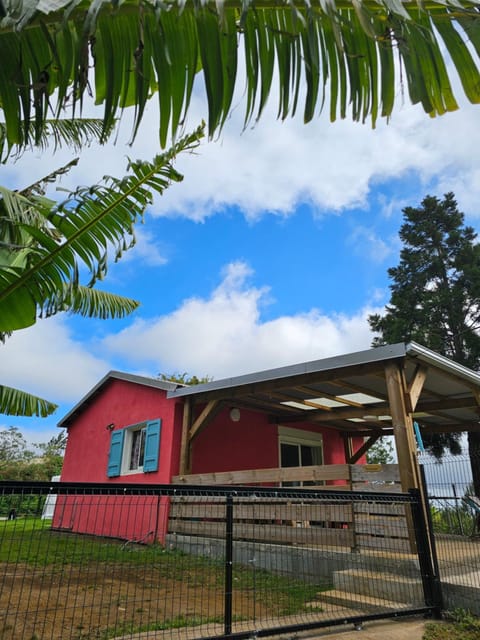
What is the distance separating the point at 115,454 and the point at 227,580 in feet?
26.1

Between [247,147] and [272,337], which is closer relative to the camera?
[247,147]

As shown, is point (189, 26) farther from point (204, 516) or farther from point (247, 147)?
point (204, 516)

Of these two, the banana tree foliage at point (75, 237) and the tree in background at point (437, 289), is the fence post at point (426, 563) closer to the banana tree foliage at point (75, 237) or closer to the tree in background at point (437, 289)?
the banana tree foliage at point (75, 237)

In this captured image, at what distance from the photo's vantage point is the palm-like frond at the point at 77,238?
2389 mm

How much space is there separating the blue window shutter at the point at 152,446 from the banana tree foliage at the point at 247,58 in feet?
28.1

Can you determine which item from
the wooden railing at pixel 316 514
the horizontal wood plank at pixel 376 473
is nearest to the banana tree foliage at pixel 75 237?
the wooden railing at pixel 316 514

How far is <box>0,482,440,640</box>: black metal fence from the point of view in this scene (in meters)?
3.51

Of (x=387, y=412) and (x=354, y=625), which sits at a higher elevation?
(x=387, y=412)

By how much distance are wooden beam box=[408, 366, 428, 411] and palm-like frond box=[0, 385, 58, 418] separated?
16.6 feet

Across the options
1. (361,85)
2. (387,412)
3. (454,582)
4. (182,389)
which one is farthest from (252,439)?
(361,85)

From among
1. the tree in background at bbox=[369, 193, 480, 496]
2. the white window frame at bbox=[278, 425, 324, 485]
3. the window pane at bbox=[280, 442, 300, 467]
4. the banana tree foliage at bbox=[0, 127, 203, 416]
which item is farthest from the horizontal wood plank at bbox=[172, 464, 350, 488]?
the tree in background at bbox=[369, 193, 480, 496]

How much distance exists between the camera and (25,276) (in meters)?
2.39

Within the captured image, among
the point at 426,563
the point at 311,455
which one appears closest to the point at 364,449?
the point at 311,455

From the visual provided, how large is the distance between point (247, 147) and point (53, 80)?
2.62ft
